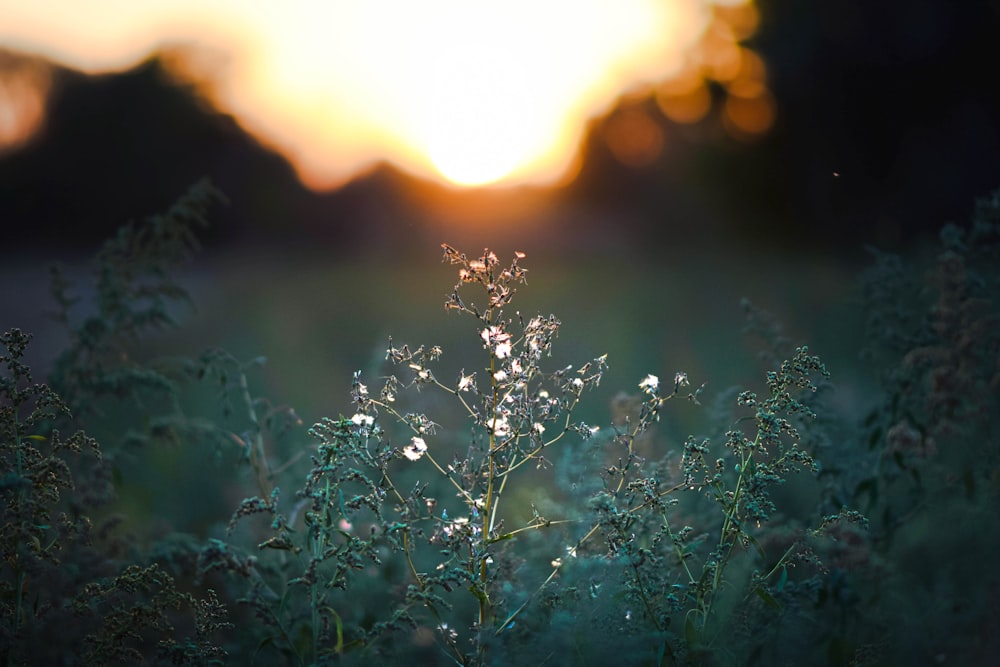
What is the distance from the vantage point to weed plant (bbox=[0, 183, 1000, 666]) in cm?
212

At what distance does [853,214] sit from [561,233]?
3201 millimetres

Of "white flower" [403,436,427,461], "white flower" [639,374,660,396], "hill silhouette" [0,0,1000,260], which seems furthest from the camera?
"hill silhouette" [0,0,1000,260]

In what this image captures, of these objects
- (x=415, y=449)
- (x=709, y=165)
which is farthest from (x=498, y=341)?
(x=709, y=165)

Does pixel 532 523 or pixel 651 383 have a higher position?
pixel 651 383

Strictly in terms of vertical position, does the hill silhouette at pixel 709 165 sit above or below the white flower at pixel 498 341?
above

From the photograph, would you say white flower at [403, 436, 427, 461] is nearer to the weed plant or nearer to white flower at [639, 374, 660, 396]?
the weed plant

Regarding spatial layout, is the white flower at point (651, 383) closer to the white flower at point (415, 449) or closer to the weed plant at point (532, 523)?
the weed plant at point (532, 523)

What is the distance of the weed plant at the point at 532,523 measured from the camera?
6.95 feet

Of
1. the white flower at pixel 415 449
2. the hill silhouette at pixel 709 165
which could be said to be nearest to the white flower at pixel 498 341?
the white flower at pixel 415 449

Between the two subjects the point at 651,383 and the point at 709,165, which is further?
the point at 709,165

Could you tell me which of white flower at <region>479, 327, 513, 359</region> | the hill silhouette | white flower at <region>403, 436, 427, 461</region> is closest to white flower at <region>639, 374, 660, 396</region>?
white flower at <region>479, 327, 513, 359</region>

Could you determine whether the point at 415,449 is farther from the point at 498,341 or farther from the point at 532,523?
the point at 532,523

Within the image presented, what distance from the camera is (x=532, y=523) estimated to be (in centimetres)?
253

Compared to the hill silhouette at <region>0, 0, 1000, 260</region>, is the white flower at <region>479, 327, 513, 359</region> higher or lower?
lower
